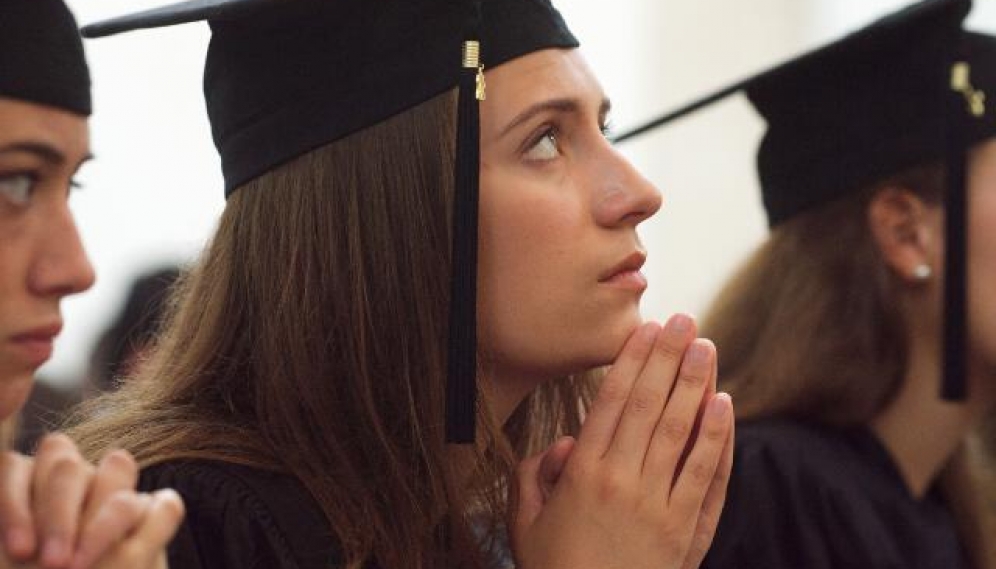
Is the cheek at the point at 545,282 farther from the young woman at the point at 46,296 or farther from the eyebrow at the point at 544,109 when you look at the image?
the young woman at the point at 46,296

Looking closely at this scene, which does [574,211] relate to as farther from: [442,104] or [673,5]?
[673,5]

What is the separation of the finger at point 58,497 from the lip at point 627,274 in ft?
2.00

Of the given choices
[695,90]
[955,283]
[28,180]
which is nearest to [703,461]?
[955,283]

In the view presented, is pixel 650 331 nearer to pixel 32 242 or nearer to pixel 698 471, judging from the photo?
pixel 698 471

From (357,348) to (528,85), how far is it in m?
0.33

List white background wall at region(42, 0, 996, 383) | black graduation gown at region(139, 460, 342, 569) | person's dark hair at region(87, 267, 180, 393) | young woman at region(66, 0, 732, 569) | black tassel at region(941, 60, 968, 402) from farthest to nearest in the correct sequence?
white background wall at region(42, 0, 996, 383) → person's dark hair at region(87, 267, 180, 393) → black tassel at region(941, 60, 968, 402) → young woman at region(66, 0, 732, 569) → black graduation gown at region(139, 460, 342, 569)

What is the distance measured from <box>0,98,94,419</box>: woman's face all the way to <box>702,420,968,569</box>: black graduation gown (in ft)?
3.49

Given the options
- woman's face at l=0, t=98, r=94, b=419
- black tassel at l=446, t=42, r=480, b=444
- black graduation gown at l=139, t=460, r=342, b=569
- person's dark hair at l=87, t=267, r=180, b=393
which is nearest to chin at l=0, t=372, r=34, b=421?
woman's face at l=0, t=98, r=94, b=419

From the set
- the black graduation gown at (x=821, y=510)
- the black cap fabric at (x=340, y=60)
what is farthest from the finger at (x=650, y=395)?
the black graduation gown at (x=821, y=510)

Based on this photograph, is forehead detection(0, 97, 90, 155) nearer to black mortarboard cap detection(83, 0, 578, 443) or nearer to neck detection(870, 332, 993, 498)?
black mortarboard cap detection(83, 0, 578, 443)

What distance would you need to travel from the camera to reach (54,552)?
36.3 inches

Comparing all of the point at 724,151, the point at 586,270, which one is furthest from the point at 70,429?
the point at 724,151

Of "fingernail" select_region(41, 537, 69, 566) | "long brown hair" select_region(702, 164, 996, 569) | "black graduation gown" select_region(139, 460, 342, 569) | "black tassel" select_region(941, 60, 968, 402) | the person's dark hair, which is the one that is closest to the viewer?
"fingernail" select_region(41, 537, 69, 566)

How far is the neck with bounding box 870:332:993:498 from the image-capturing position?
6.70ft
